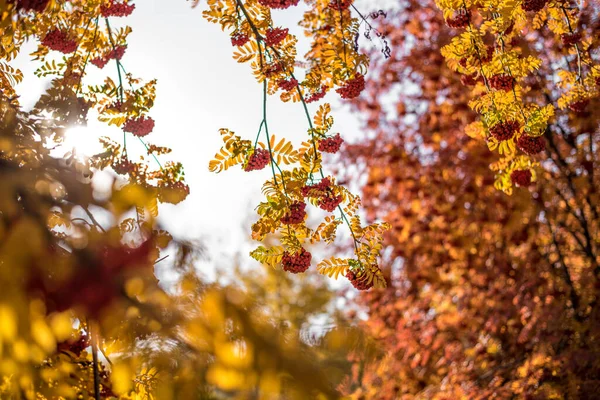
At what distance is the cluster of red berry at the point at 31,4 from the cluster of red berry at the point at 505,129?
6.28 ft

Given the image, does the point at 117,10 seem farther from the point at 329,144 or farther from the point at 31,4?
the point at 31,4

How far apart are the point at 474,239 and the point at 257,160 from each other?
157 inches

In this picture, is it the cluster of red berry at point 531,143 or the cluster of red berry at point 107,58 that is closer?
the cluster of red berry at point 531,143

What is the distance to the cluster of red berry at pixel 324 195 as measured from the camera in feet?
9.20

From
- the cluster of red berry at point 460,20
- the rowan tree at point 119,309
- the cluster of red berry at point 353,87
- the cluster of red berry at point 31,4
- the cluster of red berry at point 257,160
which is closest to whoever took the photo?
the rowan tree at point 119,309

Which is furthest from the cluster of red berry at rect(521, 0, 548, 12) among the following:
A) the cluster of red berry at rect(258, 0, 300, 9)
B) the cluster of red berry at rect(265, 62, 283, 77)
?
the cluster of red berry at rect(265, 62, 283, 77)

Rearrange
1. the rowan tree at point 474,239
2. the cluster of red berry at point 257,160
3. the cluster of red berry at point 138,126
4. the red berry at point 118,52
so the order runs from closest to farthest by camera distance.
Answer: the cluster of red berry at point 257,160, the red berry at point 118,52, the cluster of red berry at point 138,126, the rowan tree at point 474,239

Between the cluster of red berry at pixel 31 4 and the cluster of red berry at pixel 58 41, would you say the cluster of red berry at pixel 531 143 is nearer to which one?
the cluster of red berry at pixel 31 4

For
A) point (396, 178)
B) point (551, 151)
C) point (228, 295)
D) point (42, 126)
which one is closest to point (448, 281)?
point (396, 178)

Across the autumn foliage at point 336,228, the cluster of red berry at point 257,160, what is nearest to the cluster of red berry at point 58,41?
the autumn foliage at point 336,228

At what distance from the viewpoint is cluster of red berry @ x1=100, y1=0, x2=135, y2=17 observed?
3.38 metres

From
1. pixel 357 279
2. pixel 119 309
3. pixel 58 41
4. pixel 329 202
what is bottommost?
pixel 119 309

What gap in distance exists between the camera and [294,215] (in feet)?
9.01

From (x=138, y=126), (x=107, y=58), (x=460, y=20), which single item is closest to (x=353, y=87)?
(x=460, y=20)
